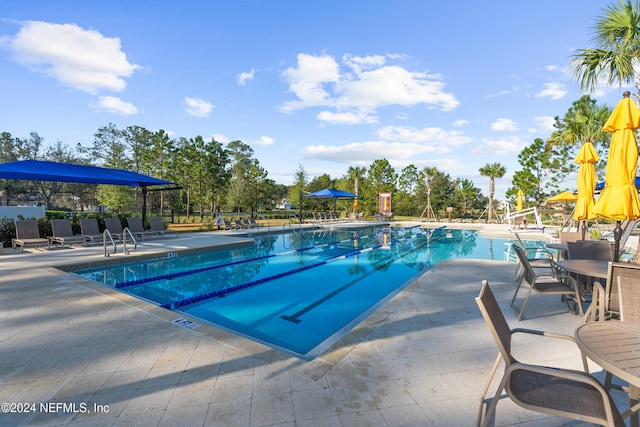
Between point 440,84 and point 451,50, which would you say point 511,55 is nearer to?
point 451,50

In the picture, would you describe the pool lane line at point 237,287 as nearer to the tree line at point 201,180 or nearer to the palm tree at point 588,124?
the palm tree at point 588,124

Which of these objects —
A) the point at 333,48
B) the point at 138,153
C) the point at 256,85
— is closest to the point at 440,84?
the point at 333,48

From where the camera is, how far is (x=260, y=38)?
12383 millimetres

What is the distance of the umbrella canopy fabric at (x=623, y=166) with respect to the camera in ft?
11.1

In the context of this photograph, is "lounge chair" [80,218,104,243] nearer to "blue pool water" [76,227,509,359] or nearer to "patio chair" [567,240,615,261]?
"blue pool water" [76,227,509,359]

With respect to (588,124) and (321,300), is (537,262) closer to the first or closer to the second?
(321,300)

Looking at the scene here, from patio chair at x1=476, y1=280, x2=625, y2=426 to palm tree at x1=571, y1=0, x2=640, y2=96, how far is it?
8380mm

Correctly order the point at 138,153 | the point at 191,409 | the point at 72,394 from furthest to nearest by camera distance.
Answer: the point at 138,153
the point at 72,394
the point at 191,409

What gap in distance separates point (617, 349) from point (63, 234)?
1245cm

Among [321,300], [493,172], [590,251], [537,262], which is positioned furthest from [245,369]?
[493,172]

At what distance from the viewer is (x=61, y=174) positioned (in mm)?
8461

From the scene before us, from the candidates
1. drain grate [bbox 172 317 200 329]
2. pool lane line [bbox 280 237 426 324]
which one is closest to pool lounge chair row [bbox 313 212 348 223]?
pool lane line [bbox 280 237 426 324]

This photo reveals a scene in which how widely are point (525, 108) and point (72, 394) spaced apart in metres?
17.3

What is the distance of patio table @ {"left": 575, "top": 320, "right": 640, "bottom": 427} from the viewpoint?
4.16 ft
